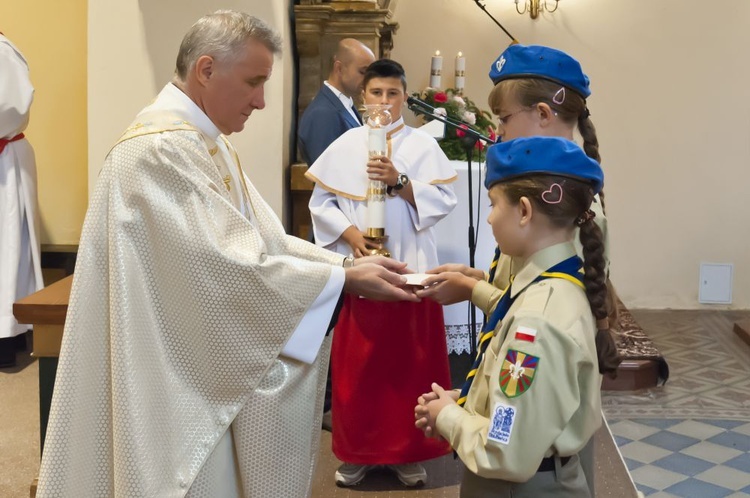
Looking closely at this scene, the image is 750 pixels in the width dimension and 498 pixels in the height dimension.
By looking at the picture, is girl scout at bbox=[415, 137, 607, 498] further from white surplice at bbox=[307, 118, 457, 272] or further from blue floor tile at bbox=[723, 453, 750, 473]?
blue floor tile at bbox=[723, 453, 750, 473]

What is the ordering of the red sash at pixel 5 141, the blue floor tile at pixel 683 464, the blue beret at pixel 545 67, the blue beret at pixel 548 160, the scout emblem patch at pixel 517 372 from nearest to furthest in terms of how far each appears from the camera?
1. the scout emblem patch at pixel 517 372
2. the blue beret at pixel 548 160
3. the blue beret at pixel 545 67
4. the blue floor tile at pixel 683 464
5. the red sash at pixel 5 141

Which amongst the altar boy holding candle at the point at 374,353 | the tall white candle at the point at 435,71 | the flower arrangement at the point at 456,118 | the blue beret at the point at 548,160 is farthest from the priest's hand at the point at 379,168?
the tall white candle at the point at 435,71

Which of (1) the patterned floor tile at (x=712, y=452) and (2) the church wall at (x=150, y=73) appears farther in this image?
(2) the church wall at (x=150, y=73)

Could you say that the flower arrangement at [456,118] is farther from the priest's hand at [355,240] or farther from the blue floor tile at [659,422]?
the blue floor tile at [659,422]

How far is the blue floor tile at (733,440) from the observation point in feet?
14.7

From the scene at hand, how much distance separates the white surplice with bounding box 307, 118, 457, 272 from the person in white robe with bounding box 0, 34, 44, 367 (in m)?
2.40

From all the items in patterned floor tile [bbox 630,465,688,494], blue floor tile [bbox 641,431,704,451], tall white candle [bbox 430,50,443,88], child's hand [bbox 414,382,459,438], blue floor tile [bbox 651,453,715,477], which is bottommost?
patterned floor tile [bbox 630,465,688,494]

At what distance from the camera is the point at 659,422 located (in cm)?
481

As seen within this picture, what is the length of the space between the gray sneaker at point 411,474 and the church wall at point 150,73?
1.69m

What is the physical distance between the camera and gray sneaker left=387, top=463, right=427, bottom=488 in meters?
3.80

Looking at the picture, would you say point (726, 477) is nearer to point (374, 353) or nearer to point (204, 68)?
point (374, 353)

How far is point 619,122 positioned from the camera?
24.6 ft

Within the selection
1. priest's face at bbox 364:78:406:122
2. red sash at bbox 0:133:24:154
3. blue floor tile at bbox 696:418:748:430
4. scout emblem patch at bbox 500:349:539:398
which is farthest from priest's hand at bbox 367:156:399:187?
red sash at bbox 0:133:24:154

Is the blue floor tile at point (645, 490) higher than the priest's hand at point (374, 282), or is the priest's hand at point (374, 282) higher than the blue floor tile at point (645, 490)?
the priest's hand at point (374, 282)
